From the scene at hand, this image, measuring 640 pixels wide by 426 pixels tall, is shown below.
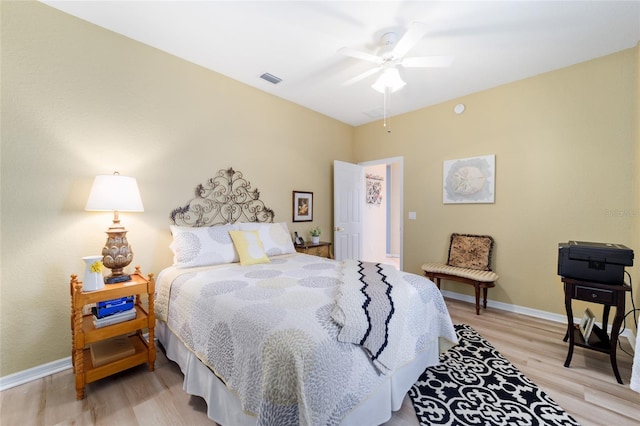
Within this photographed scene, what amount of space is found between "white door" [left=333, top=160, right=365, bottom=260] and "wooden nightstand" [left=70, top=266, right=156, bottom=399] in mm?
2811

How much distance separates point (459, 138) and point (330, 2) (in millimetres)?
2555

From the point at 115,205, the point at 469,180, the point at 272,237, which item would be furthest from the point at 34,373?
the point at 469,180

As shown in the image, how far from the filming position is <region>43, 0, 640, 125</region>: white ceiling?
204 centimetres

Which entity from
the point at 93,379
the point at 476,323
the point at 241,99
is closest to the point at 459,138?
the point at 476,323

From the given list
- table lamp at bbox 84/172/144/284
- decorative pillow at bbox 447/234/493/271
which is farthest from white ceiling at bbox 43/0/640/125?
decorative pillow at bbox 447/234/493/271

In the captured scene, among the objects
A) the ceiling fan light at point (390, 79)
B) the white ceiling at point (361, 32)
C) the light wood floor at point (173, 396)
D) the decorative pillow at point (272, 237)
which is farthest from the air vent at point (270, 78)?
the light wood floor at point (173, 396)

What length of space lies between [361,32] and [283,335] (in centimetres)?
A: 242

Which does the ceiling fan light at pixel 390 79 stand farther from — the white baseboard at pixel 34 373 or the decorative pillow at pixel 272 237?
the white baseboard at pixel 34 373

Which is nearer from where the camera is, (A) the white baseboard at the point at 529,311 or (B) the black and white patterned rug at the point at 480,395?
(B) the black and white patterned rug at the point at 480,395

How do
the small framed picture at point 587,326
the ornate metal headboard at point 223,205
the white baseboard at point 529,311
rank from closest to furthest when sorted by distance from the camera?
the small framed picture at point 587,326, the white baseboard at point 529,311, the ornate metal headboard at point 223,205

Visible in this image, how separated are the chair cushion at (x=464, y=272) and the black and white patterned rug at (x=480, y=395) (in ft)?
3.23

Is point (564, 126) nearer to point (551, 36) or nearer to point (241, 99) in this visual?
point (551, 36)

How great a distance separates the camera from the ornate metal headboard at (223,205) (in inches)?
113

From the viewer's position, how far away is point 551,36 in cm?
237
